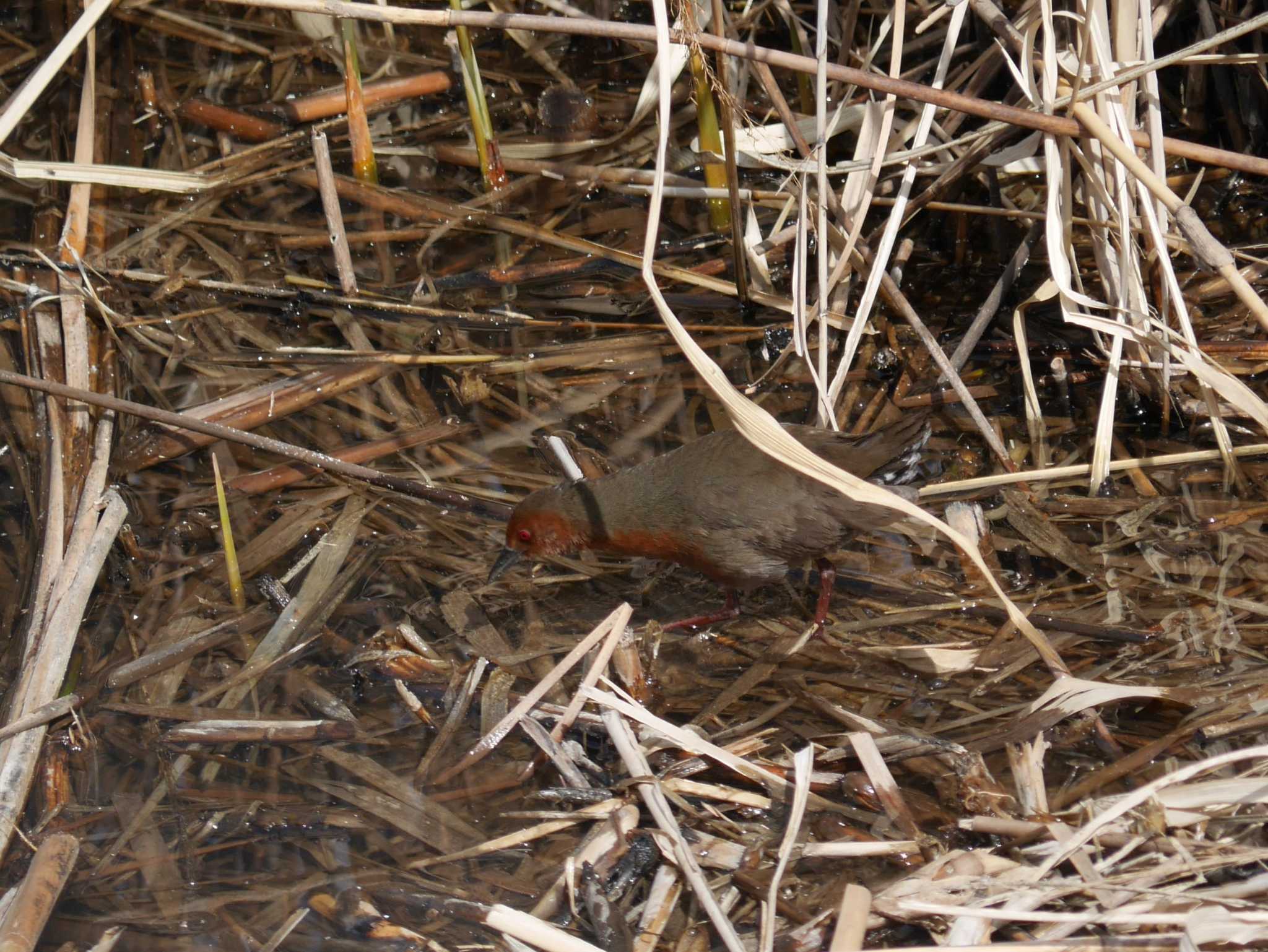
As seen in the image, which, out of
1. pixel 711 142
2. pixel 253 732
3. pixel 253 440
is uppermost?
pixel 711 142

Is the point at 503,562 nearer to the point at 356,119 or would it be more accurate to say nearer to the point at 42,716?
the point at 42,716

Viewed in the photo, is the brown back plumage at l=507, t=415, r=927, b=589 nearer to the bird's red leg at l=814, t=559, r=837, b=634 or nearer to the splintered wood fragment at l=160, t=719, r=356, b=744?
the bird's red leg at l=814, t=559, r=837, b=634

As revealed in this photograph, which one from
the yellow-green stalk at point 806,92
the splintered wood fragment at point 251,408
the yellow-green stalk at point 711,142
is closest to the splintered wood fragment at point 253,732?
the splintered wood fragment at point 251,408

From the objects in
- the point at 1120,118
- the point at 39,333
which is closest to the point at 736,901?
the point at 1120,118

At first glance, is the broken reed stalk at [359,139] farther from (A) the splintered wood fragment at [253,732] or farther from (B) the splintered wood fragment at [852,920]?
(B) the splintered wood fragment at [852,920]

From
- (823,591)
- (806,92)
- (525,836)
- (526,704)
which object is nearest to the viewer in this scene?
(525,836)

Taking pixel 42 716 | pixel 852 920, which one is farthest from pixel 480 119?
pixel 852 920

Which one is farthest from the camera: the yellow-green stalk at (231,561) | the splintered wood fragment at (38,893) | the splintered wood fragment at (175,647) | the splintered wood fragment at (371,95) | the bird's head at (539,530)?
the splintered wood fragment at (371,95)
